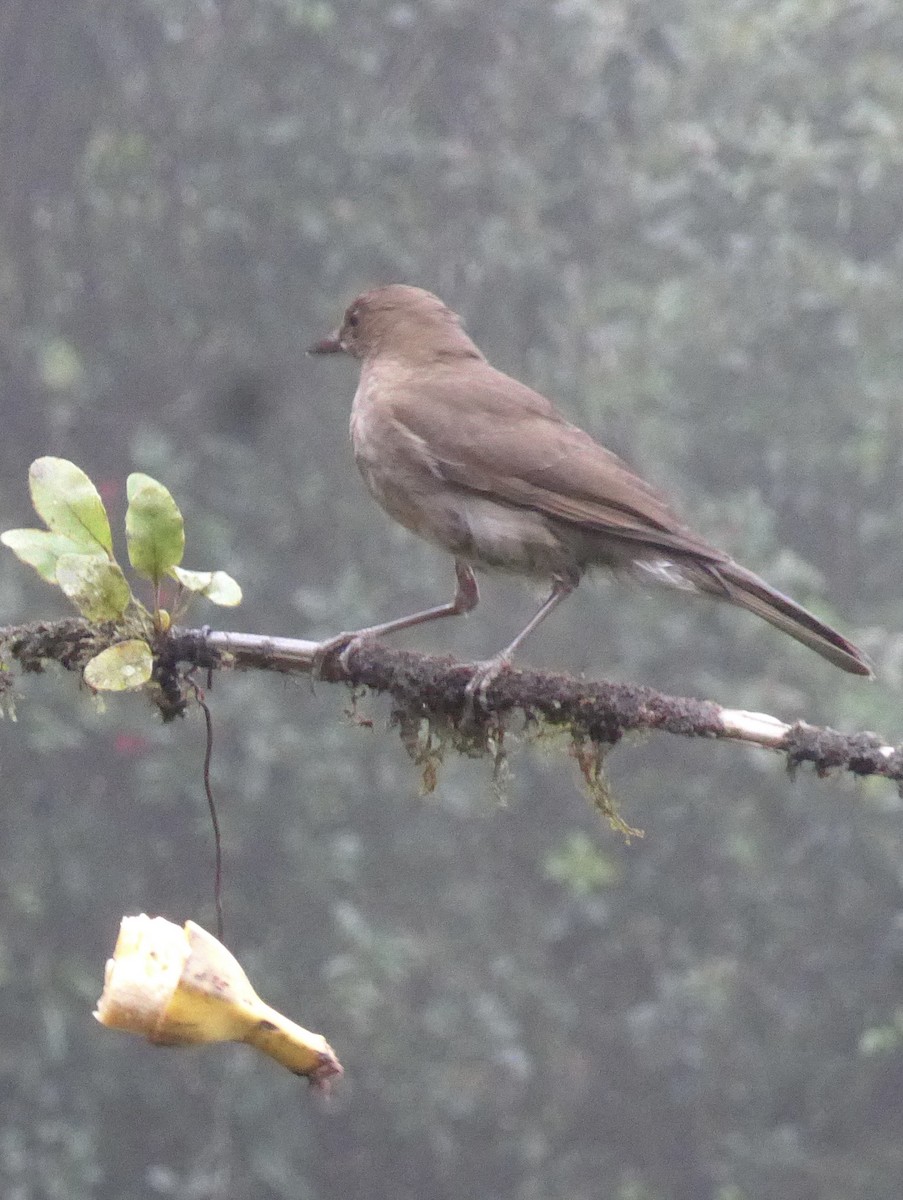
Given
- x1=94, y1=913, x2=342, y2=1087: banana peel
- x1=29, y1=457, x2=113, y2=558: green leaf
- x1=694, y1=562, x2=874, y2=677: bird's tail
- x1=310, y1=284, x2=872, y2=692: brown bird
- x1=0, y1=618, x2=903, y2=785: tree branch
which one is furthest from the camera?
x1=310, y1=284, x2=872, y2=692: brown bird

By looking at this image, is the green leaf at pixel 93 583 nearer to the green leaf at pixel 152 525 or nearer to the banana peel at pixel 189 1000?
the green leaf at pixel 152 525

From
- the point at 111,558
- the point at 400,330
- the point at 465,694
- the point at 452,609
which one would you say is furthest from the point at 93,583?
the point at 400,330

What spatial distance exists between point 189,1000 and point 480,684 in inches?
24.5

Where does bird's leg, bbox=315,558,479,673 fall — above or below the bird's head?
below

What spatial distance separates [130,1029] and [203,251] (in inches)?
227

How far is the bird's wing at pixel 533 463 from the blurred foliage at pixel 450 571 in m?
3.51

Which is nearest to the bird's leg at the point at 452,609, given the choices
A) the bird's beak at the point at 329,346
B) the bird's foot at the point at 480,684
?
the bird's foot at the point at 480,684

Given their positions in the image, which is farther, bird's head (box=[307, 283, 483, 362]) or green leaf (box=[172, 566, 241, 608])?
bird's head (box=[307, 283, 483, 362])

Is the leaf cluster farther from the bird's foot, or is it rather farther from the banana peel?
the banana peel

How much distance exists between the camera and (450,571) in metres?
6.97

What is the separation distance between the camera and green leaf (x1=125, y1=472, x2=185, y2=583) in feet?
6.35

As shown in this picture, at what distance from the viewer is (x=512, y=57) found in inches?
283

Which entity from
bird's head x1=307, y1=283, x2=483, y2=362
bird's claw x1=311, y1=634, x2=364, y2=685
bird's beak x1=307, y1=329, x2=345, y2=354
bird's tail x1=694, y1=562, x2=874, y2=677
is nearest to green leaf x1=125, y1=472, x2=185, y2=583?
bird's claw x1=311, y1=634, x2=364, y2=685

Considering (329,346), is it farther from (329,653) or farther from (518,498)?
(329,653)
